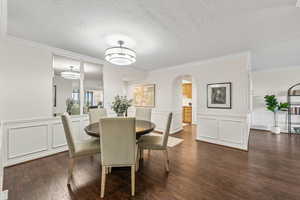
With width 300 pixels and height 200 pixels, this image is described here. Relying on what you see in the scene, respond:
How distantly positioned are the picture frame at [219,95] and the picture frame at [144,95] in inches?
86.3

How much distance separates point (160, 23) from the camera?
2035mm

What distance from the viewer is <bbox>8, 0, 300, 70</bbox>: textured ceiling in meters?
1.65

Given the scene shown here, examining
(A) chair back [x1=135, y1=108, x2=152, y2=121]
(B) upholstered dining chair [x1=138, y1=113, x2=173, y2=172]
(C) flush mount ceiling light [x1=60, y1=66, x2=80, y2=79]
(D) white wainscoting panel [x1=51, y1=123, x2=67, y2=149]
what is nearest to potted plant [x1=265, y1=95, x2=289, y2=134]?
(A) chair back [x1=135, y1=108, x2=152, y2=121]

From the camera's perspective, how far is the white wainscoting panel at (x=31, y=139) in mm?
2381

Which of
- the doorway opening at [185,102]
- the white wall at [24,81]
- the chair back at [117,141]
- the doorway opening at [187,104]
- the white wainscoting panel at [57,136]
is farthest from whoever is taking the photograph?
the doorway opening at [187,104]

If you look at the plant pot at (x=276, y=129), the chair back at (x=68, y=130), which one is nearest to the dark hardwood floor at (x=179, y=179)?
the chair back at (x=68, y=130)

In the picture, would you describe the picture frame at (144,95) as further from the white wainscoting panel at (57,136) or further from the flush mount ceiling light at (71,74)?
the white wainscoting panel at (57,136)

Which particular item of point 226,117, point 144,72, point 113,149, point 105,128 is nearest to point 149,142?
point 113,149

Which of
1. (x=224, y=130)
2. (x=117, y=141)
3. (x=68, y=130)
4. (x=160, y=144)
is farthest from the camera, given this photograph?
(x=224, y=130)

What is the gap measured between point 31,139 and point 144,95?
3.79 meters

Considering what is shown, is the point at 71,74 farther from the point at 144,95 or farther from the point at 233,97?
the point at 233,97

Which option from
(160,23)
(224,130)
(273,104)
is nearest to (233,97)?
(224,130)

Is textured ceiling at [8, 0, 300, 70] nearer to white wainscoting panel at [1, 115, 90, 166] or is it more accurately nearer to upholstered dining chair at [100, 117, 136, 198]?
upholstered dining chair at [100, 117, 136, 198]

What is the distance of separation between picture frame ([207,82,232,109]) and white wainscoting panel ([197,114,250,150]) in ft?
1.00
